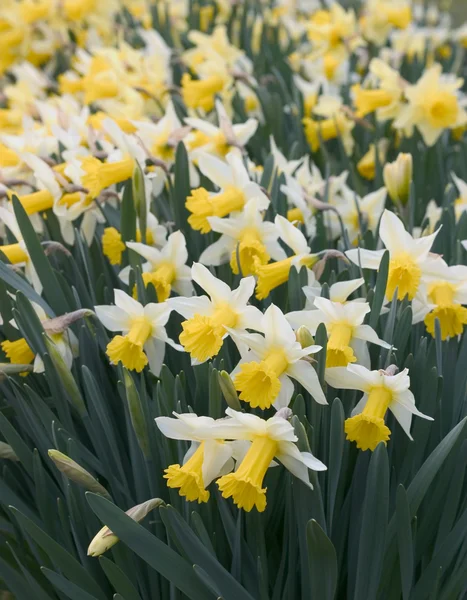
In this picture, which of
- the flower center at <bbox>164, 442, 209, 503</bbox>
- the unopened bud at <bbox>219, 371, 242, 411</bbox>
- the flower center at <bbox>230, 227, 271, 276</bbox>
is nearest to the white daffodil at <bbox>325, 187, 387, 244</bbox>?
the flower center at <bbox>230, 227, 271, 276</bbox>

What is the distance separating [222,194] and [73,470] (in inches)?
27.8

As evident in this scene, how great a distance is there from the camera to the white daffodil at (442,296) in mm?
1359

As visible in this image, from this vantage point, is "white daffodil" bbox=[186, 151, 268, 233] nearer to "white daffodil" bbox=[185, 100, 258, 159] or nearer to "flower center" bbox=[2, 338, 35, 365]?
"white daffodil" bbox=[185, 100, 258, 159]

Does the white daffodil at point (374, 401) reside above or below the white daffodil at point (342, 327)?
below

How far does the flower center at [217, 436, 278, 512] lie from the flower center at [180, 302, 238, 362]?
7.1 inches

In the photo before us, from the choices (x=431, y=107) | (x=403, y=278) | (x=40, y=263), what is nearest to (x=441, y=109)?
(x=431, y=107)

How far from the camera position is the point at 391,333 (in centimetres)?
126

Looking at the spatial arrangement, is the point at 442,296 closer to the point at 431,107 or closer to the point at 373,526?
the point at 373,526

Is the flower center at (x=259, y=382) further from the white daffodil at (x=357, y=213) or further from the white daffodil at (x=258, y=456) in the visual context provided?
the white daffodil at (x=357, y=213)

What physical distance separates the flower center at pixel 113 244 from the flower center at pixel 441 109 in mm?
1178

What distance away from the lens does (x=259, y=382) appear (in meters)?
1.12

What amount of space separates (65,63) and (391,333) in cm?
315

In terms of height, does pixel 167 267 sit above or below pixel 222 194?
below

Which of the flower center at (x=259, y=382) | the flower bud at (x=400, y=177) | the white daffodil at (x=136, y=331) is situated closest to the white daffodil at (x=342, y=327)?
the flower center at (x=259, y=382)
